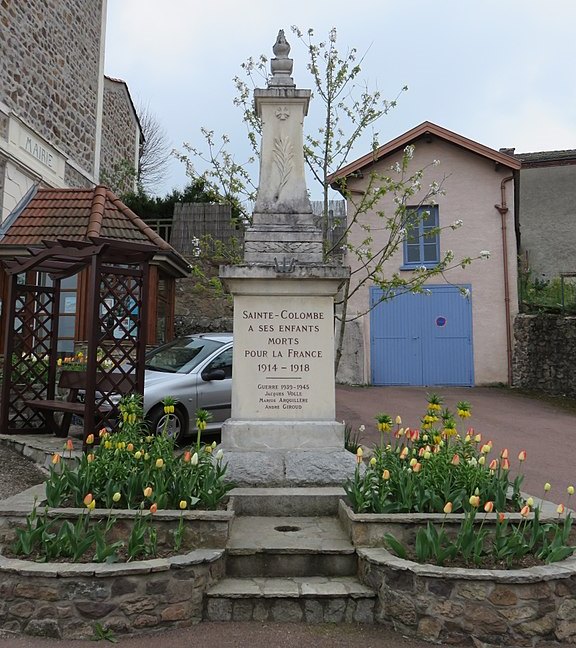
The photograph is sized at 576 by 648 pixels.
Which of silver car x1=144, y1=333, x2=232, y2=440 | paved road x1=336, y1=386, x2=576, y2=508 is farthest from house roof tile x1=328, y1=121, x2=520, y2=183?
silver car x1=144, y1=333, x2=232, y2=440

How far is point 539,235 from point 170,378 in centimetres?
1690

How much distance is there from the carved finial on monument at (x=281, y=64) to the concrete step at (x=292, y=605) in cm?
448

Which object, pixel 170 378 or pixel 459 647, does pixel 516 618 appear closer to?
pixel 459 647

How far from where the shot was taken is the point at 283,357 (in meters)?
5.14

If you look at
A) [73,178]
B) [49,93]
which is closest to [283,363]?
[49,93]

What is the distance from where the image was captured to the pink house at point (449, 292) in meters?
14.3

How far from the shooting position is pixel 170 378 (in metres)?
8.00

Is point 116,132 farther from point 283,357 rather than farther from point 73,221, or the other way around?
point 283,357

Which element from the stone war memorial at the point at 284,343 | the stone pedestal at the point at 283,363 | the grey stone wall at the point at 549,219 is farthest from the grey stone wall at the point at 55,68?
the grey stone wall at the point at 549,219

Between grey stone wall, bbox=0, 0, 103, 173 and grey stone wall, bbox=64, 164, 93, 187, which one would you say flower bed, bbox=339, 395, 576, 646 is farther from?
grey stone wall, bbox=64, 164, 93, 187

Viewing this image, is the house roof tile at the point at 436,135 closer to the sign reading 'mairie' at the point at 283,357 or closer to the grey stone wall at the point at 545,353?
the grey stone wall at the point at 545,353

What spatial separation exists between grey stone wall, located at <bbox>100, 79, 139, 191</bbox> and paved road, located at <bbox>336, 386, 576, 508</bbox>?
12590 millimetres

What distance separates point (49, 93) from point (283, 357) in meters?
11.3

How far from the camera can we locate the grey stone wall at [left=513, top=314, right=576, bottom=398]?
13.7 m
